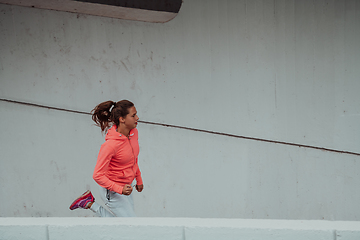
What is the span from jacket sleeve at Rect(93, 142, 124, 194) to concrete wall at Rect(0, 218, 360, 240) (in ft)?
1.68

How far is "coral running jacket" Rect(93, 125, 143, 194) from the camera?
108 inches

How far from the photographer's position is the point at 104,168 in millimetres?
2748

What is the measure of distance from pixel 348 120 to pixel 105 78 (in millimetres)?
3233

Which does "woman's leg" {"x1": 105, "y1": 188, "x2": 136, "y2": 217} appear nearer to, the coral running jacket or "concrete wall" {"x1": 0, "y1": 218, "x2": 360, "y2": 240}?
the coral running jacket

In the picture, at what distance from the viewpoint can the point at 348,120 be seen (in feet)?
14.2

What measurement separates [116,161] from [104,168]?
13 centimetres

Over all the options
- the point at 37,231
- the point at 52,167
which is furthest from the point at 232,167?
the point at 37,231

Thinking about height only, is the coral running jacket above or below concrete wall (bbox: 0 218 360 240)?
above

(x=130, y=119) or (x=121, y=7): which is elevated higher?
(x=121, y=7)

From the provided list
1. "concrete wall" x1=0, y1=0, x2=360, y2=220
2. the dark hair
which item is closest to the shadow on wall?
"concrete wall" x1=0, y1=0, x2=360, y2=220

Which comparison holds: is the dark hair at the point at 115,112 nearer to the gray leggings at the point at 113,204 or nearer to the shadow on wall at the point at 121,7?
the gray leggings at the point at 113,204

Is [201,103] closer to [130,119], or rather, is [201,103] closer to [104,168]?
[130,119]

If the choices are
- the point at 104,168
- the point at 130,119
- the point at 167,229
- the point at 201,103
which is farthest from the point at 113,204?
the point at 201,103

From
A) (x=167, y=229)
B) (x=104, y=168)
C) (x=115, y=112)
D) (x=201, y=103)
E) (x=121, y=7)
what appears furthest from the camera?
(x=201, y=103)
